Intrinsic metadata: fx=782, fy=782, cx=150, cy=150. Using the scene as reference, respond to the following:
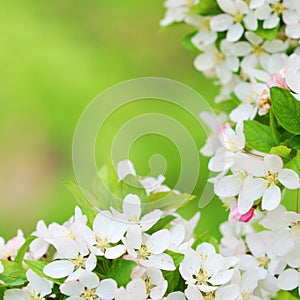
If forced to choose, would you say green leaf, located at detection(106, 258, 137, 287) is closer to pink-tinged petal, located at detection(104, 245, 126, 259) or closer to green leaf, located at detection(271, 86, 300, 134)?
pink-tinged petal, located at detection(104, 245, 126, 259)

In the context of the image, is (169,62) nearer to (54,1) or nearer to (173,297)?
(54,1)

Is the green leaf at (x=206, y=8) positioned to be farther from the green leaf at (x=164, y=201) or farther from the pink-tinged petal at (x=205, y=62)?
the green leaf at (x=164, y=201)

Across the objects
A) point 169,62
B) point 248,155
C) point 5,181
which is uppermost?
point 248,155

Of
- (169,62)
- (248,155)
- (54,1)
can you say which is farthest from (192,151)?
(54,1)

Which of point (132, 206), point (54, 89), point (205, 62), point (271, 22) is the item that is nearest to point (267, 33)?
point (271, 22)

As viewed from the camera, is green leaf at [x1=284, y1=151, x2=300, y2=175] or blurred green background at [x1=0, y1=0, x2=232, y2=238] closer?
green leaf at [x1=284, y1=151, x2=300, y2=175]

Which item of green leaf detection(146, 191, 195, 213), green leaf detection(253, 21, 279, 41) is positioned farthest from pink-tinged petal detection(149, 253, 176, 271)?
green leaf detection(253, 21, 279, 41)

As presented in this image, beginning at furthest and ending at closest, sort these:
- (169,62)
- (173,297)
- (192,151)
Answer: (169,62), (192,151), (173,297)
